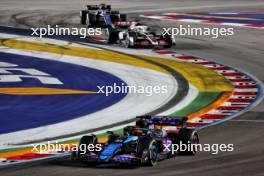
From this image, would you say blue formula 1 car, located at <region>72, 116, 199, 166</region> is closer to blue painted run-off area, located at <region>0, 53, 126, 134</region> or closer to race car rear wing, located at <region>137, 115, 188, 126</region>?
race car rear wing, located at <region>137, 115, 188, 126</region>

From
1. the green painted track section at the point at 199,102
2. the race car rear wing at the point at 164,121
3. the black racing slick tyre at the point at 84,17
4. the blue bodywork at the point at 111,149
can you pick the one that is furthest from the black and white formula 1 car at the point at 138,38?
the blue bodywork at the point at 111,149

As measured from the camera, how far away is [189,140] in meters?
17.1

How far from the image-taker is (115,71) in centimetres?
2878

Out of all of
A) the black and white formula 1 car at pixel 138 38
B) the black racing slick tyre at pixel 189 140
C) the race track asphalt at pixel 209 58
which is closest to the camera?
the race track asphalt at pixel 209 58

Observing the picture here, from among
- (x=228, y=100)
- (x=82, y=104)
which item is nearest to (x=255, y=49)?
(x=228, y=100)

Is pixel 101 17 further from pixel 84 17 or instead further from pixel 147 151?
pixel 147 151

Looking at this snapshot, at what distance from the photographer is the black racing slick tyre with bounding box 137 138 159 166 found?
15.6m

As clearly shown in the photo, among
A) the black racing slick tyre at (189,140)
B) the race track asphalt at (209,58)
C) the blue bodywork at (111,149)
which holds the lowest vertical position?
the race track asphalt at (209,58)

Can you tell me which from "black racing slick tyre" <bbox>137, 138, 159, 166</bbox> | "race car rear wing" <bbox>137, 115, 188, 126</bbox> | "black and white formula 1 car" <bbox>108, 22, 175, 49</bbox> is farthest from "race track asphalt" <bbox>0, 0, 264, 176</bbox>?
"race car rear wing" <bbox>137, 115, 188, 126</bbox>

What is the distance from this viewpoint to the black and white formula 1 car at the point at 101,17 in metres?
38.8

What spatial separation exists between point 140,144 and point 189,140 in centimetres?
156

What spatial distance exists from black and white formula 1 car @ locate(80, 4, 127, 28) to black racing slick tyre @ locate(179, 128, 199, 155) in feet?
70.7

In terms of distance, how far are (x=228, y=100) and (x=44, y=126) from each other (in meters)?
5.90

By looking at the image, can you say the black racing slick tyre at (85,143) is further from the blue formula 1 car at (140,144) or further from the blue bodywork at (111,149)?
the blue bodywork at (111,149)
